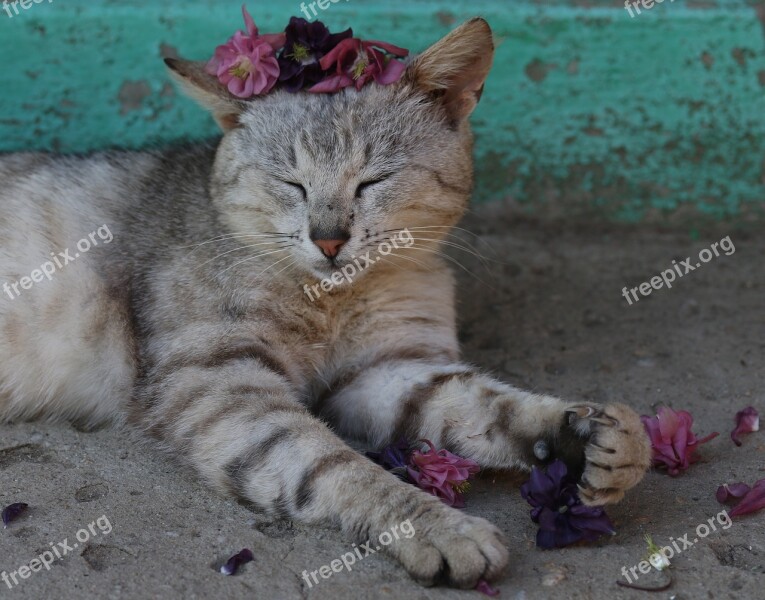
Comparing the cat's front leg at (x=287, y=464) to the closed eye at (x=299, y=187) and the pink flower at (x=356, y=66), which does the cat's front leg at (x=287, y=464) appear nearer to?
the closed eye at (x=299, y=187)

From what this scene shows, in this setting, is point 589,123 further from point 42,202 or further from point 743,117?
point 42,202

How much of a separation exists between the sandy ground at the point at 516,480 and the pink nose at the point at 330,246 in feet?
2.80

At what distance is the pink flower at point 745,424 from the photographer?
3416 millimetres

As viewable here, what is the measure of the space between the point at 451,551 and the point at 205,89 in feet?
6.28

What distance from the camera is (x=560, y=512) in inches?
108

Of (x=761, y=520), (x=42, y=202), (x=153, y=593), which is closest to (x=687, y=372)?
(x=761, y=520)

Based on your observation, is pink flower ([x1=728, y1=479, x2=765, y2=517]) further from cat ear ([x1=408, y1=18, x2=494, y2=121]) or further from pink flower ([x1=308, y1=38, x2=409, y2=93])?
pink flower ([x1=308, y1=38, x2=409, y2=93])

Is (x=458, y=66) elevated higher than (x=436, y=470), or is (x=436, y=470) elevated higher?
(x=458, y=66)

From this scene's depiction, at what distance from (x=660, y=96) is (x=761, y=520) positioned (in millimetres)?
2596

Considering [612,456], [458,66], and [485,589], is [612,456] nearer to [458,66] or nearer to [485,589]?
[485,589]

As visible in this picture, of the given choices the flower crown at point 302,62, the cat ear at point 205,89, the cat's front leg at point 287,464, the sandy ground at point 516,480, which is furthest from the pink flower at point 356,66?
the sandy ground at point 516,480

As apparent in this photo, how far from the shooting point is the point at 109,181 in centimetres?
381

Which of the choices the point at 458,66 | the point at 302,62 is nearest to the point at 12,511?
the point at 302,62

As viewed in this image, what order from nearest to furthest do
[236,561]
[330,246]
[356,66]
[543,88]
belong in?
[236,561] < [330,246] < [356,66] < [543,88]
